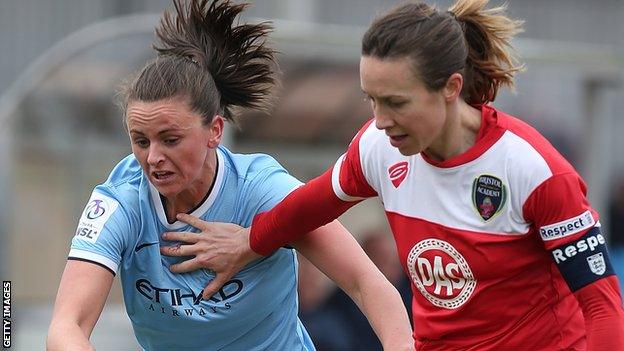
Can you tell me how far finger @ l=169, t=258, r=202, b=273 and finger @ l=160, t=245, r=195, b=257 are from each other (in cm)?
3

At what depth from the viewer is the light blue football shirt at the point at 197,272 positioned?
4.72 m

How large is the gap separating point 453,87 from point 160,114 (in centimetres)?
98

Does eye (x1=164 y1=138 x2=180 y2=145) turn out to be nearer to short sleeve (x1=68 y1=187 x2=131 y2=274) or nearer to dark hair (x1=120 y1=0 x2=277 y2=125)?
dark hair (x1=120 y1=0 x2=277 y2=125)

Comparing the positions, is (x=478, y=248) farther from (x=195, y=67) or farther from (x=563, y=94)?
(x=563, y=94)

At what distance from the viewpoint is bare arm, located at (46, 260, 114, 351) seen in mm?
4355

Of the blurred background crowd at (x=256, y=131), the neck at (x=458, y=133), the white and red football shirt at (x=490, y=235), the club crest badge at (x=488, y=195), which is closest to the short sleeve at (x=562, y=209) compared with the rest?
the white and red football shirt at (x=490, y=235)

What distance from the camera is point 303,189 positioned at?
4.68 meters

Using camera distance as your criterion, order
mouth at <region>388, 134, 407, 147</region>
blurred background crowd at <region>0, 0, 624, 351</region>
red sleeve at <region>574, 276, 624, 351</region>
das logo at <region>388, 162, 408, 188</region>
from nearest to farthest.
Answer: red sleeve at <region>574, 276, 624, 351</region>
mouth at <region>388, 134, 407, 147</region>
das logo at <region>388, 162, 408, 188</region>
blurred background crowd at <region>0, 0, 624, 351</region>

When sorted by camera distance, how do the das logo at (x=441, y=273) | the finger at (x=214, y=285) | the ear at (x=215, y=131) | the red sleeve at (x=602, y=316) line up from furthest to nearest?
the finger at (x=214, y=285)
the ear at (x=215, y=131)
the das logo at (x=441, y=273)
the red sleeve at (x=602, y=316)

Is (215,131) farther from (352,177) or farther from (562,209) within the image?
(562,209)

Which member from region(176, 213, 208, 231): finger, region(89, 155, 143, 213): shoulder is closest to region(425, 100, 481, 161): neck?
region(176, 213, 208, 231): finger

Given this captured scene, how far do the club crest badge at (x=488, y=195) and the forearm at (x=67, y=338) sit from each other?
1.28 m

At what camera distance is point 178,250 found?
15.6 ft

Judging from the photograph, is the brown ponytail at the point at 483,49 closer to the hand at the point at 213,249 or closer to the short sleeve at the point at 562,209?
the short sleeve at the point at 562,209
